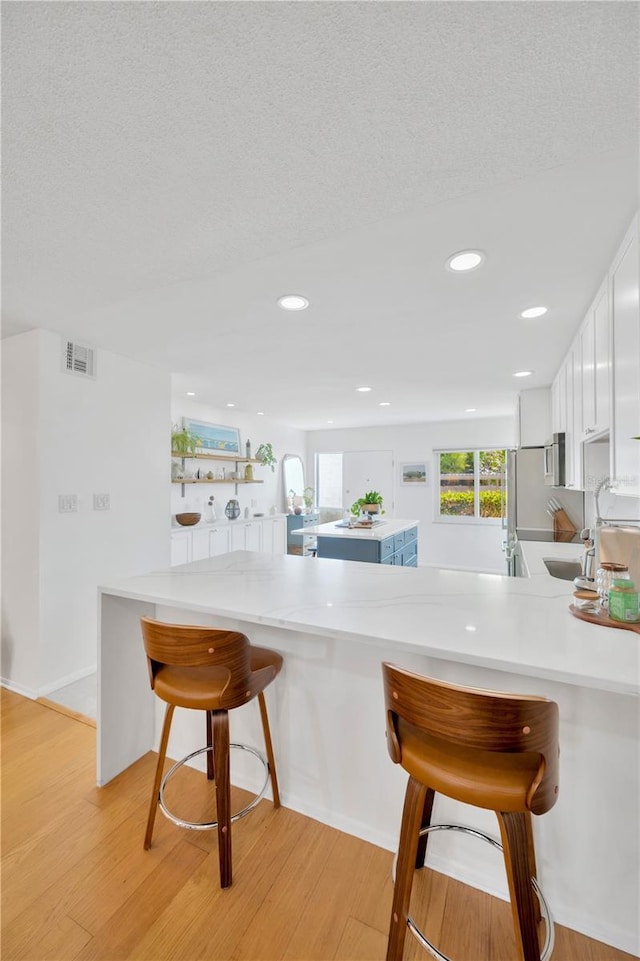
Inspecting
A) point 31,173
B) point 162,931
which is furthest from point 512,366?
point 162,931

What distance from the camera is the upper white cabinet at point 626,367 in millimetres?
1372

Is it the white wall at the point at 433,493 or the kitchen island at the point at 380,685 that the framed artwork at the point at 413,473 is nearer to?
the white wall at the point at 433,493

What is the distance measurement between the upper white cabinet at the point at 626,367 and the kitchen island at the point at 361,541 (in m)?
2.69

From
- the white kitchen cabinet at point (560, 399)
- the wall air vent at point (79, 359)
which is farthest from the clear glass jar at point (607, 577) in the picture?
the wall air vent at point (79, 359)

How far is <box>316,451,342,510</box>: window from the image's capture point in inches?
308

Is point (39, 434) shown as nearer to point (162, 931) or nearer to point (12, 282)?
point (12, 282)

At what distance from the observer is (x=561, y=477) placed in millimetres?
3086

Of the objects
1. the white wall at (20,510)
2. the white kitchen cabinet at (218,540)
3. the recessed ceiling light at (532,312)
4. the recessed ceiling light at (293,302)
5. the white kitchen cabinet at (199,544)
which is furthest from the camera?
the white kitchen cabinet at (218,540)

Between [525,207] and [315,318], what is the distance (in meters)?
1.27

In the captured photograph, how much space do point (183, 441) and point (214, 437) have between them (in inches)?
33.0

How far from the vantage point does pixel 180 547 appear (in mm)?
4477

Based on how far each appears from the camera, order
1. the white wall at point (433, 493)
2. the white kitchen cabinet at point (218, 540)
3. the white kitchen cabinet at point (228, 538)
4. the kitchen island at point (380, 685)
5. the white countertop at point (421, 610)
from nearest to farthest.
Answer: the white countertop at point (421, 610), the kitchen island at point (380, 685), the white kitchen cabinet at point (228, 538), the white kitchen cabinet at point (218, 540), the white wall at point (433, 493)

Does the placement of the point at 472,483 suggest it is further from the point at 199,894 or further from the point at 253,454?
the point at 199,894

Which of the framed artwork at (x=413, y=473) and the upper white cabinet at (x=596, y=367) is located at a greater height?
the upper white cabinet at (x=596, y=367)
